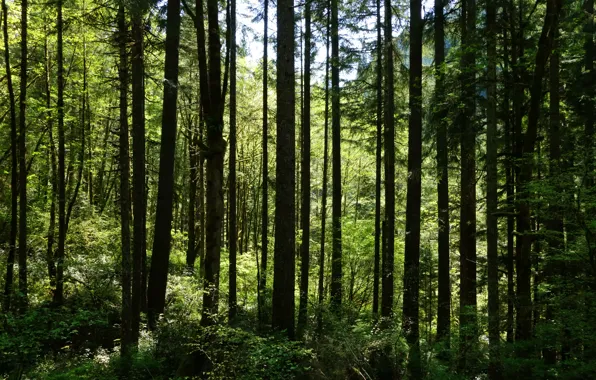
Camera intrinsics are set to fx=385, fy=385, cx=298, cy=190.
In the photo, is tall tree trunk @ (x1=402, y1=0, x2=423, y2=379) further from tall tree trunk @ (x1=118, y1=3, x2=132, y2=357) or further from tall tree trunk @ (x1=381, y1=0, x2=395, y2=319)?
tall tree trunk @ (x1=118, y1=3, x2=132, y2=357)

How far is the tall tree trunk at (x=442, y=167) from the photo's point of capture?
8.66 meters

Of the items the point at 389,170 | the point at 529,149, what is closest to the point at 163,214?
A: the point at 389,170

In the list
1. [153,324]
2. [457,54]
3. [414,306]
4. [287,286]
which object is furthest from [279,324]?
[457,54]

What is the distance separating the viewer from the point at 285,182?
7.00m

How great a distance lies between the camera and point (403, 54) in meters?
13.9

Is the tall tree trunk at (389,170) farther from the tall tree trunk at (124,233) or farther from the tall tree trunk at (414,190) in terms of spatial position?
the tall tree trunk at (124,233)

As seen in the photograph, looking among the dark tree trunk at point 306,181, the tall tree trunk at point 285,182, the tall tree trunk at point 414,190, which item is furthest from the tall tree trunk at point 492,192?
the dark tree trunk at point 306,181

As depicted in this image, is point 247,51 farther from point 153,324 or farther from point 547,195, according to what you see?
point 547,195

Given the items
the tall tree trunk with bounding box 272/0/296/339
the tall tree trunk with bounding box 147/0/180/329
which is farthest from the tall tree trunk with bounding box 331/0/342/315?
the tall tree trunk with bounding box 272/0/296/339

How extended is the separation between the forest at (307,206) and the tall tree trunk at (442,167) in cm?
7

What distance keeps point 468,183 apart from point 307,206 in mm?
5183

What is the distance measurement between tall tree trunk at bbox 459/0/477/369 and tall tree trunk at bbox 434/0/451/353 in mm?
443

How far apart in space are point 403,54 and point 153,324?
11920mm

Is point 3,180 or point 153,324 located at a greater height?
point 3,180
